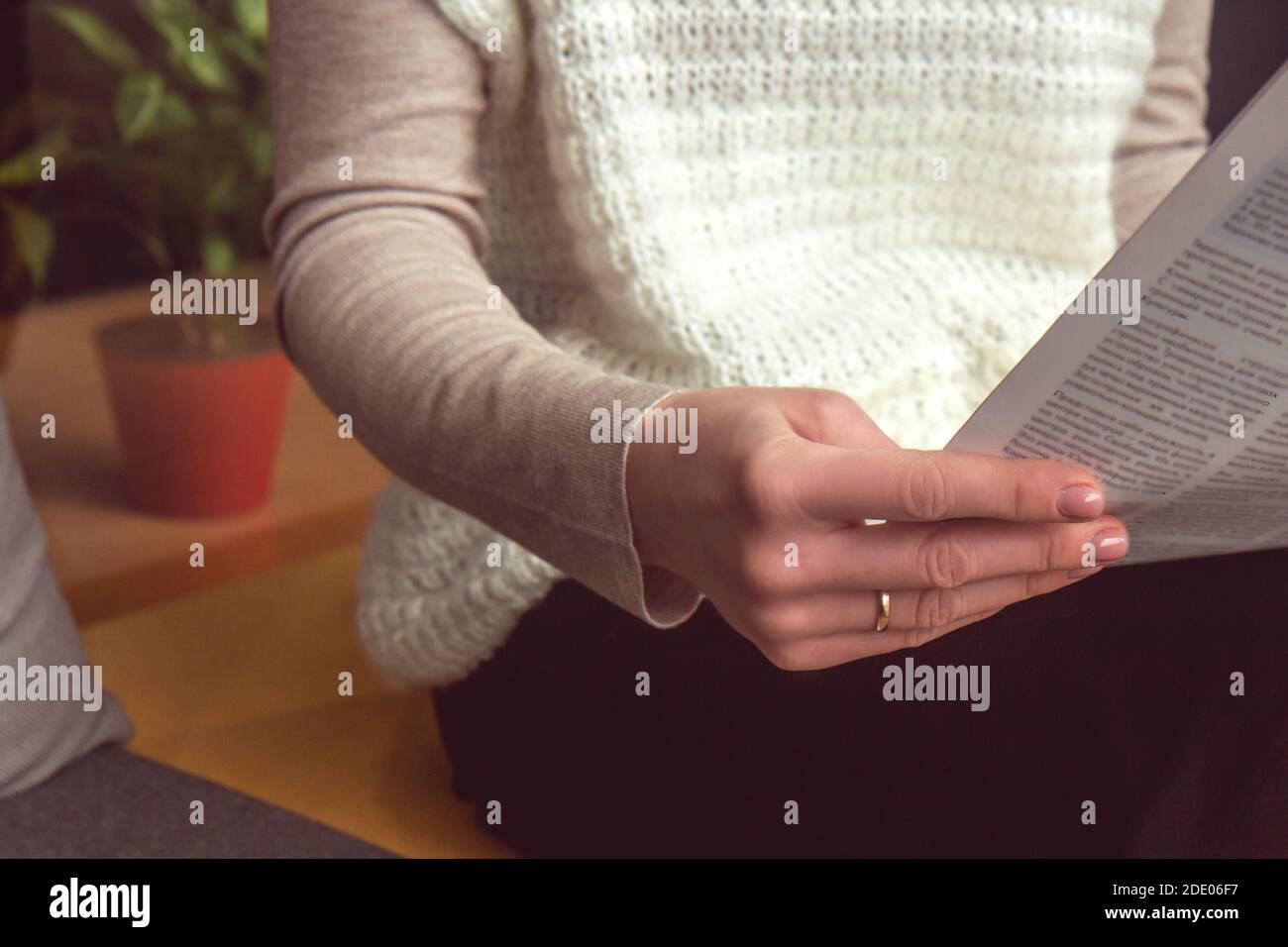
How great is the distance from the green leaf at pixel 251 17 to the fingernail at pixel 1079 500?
1070 mm

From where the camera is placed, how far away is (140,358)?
1271 millimetres

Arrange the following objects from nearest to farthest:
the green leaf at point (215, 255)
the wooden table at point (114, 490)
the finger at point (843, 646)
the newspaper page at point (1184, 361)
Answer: the newspaper page at point (1184, 361) → the finger at point (843, 646) → the wooden table at point (114, 490) → the green leaf at point (215, 255)

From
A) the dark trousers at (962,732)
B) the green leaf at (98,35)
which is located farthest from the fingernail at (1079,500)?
the green leaf at (98,35)

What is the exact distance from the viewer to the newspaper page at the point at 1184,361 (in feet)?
1.20

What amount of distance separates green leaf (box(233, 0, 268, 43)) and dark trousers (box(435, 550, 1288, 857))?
0.86m

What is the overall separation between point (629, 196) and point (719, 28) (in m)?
0.09

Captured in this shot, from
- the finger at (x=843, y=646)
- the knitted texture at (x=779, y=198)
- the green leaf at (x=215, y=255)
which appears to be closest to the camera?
the finger at (x=843, y=646)

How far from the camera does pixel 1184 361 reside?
40cm

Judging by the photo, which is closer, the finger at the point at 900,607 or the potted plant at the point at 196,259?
the finger at the point at 900,607

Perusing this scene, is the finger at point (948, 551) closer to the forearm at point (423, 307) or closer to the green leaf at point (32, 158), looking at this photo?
the forearm at point (423, 307)

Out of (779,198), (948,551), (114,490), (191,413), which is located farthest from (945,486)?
(114,490)

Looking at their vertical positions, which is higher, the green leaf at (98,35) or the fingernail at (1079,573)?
the green leaf at (98,35)
